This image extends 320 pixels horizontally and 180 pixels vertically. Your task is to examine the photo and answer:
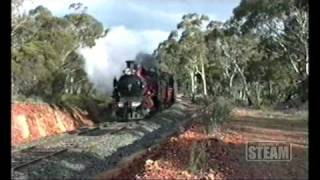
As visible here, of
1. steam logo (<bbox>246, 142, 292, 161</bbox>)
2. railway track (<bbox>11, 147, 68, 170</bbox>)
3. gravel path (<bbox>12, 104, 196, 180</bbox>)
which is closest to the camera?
steam logo (<bbox>246, 142, 292, 161</bbox>)

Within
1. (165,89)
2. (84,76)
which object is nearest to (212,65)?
(84,76)

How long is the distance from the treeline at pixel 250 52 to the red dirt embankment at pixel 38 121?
1336 centimetres

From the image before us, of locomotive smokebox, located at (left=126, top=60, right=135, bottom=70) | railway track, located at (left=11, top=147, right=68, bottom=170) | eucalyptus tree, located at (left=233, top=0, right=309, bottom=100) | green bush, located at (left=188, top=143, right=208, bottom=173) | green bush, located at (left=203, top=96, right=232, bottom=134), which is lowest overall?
railway track, located at (left=11, top=147, right=68, bottom=170)

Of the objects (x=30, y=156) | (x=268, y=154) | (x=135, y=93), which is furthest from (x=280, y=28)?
(x=268, y=154)

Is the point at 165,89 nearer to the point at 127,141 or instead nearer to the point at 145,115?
the point at 145,115

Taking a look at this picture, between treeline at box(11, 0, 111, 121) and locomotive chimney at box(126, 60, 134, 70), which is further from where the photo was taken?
treeline at box(11, 0, 111, 121)

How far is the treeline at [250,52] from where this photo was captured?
45456 mm

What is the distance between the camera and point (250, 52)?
64.8 meters

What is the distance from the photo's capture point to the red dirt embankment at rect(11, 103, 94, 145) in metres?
27.8

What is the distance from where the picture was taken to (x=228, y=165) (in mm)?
11172

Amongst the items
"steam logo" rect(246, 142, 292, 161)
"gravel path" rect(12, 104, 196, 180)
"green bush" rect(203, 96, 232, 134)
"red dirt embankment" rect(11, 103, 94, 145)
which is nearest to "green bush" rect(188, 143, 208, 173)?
"steam logo" rect(246, 142, 292, 161)

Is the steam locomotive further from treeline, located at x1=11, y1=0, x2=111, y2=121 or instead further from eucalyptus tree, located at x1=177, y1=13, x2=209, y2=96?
eucalyptus tree, located at x1=177, y1=13, x2=209, y2=96

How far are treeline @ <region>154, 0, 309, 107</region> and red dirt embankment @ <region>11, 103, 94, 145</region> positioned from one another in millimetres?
13364
